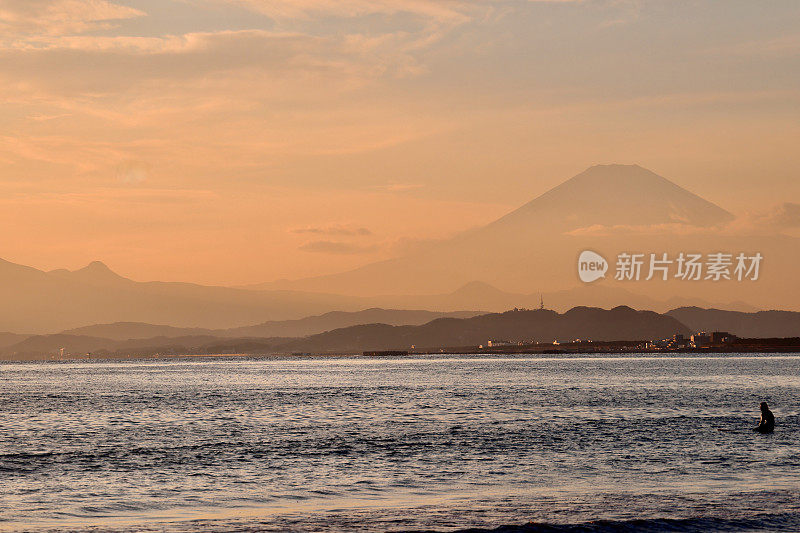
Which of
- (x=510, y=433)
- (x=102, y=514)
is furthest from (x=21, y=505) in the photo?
(x=510, y=433)

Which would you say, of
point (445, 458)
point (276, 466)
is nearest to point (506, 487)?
point (445, 458)

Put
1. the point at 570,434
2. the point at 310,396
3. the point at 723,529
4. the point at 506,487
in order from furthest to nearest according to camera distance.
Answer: the point at 310,396 < the point at 570,434 < the point at 506,487 < the point at 723,529

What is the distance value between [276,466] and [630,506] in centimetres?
2286

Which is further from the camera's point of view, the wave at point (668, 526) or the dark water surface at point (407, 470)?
the dark water surface at point (407, 470)

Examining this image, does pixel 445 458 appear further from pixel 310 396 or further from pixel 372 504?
pixel 310 396

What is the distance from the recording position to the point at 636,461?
53.5m

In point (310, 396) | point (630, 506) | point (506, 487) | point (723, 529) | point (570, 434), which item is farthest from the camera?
point (310, 396)

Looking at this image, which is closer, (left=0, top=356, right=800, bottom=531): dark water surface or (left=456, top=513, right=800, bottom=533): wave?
(left=456, top=513, right=800, bottom=533): wave

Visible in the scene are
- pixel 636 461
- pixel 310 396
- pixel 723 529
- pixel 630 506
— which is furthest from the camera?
pixel 310 396

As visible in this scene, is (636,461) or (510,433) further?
(510,433)

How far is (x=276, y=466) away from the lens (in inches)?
2121

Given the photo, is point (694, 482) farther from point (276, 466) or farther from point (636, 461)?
point (276, 466)

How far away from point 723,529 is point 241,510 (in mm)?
19547

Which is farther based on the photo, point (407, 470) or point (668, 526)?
point (407, 470)
